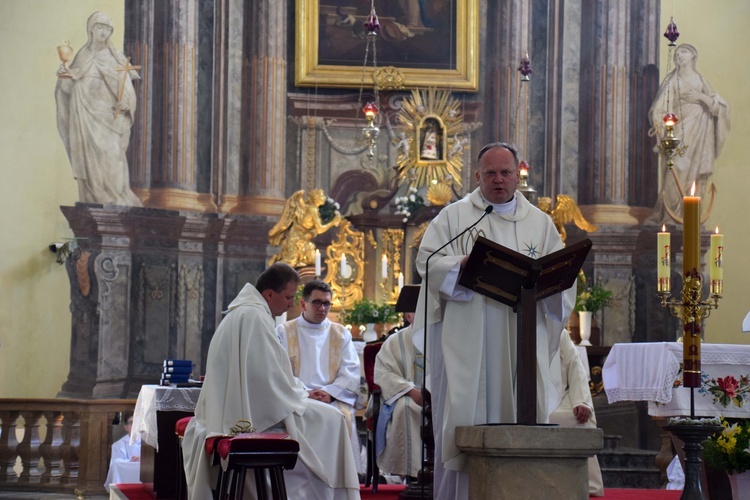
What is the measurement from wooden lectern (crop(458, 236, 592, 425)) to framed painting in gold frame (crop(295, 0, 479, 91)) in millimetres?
9261

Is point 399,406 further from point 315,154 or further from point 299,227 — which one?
point 315,154

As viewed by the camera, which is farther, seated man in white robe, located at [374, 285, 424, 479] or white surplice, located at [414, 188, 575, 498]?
seated man in white robe, located at [374, 285, 424, 479]

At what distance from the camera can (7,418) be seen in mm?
10359

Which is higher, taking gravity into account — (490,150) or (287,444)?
(490,150)

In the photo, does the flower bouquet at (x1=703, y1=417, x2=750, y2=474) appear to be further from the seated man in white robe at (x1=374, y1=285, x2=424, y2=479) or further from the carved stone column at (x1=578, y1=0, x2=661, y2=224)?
the carved stone column at (x1=578, y1=0, x2=661, y2=224)

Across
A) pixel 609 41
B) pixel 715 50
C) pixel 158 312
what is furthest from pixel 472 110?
pixel 158 312

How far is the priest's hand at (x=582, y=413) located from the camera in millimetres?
7953

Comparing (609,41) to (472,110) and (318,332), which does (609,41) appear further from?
(318,332)

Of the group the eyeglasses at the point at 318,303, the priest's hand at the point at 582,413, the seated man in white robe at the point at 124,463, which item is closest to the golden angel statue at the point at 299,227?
the seated man in white robe at the point at 124,463

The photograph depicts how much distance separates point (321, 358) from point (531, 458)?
14.2 ft

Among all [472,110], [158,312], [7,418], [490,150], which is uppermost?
[472,110]

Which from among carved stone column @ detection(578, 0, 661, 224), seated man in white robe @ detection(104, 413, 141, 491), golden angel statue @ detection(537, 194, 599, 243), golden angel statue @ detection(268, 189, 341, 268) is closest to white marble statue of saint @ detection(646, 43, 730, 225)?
carved stone column @ detection(578, 0, 661, 224)

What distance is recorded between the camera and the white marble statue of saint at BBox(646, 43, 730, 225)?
13625mm

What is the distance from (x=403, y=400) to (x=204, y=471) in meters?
2.56
